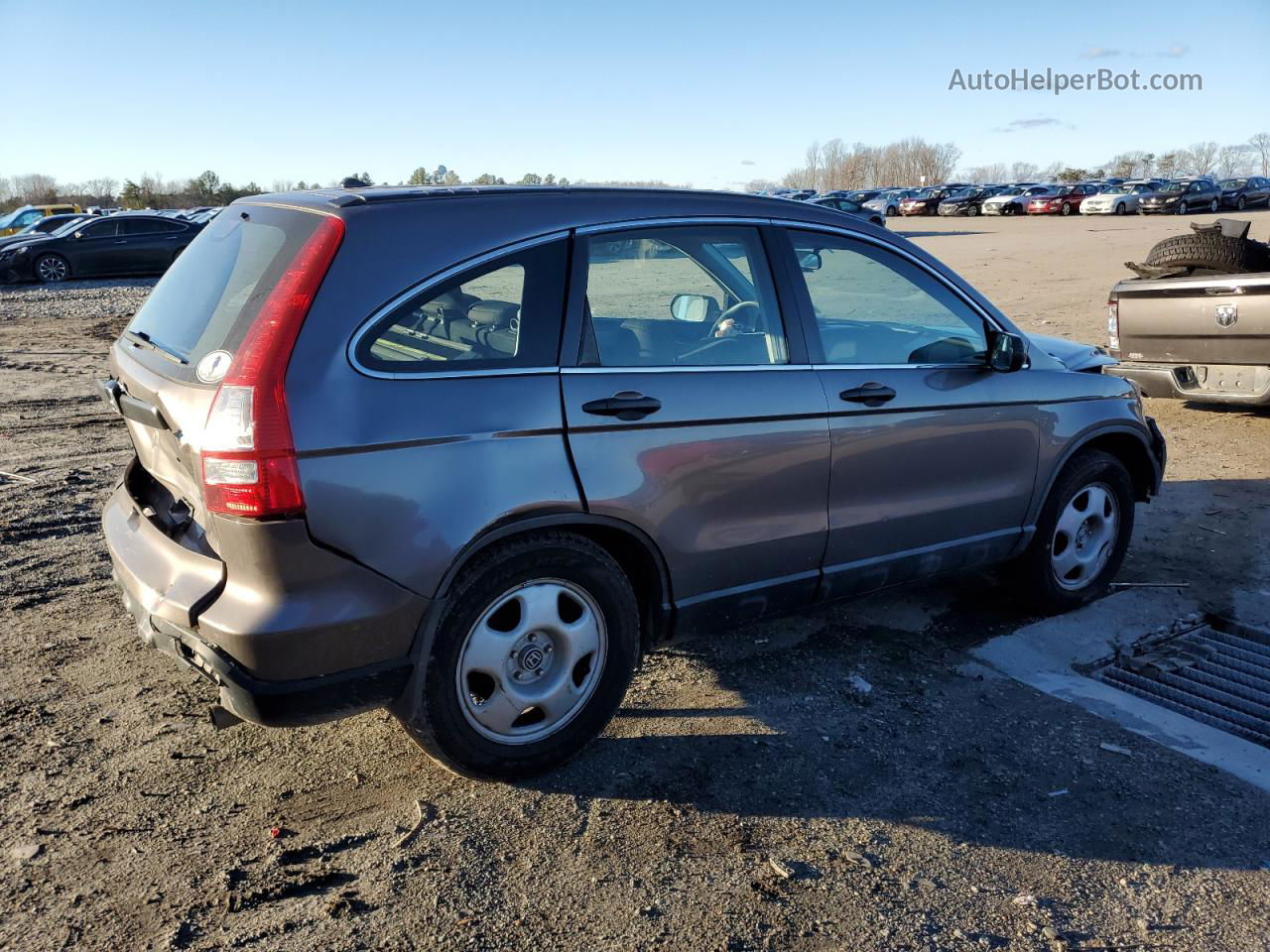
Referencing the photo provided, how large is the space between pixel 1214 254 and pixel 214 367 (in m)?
7.79

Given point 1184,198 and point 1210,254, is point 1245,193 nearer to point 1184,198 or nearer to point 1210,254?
point 1184,198

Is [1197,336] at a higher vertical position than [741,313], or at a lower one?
lower

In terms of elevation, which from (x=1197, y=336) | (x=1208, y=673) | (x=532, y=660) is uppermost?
(x=1197, y=336)

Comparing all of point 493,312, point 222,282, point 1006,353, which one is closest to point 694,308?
point 493,312

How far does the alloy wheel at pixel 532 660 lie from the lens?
3.23m

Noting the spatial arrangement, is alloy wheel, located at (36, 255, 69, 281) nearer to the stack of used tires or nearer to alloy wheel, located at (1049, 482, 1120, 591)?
the stack of used tires

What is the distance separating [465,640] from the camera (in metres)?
3.17

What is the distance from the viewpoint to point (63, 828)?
3.09 metres

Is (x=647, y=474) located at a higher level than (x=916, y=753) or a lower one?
higher

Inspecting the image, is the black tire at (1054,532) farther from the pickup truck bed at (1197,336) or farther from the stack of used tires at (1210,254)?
the stack of used tires at (1210,254)

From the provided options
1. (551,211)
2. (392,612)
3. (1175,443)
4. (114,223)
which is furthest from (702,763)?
(114,223)

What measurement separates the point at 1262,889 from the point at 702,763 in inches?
64.8

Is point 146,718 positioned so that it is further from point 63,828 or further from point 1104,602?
point 1104,602

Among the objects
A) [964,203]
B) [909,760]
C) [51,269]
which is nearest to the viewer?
[909,760]
